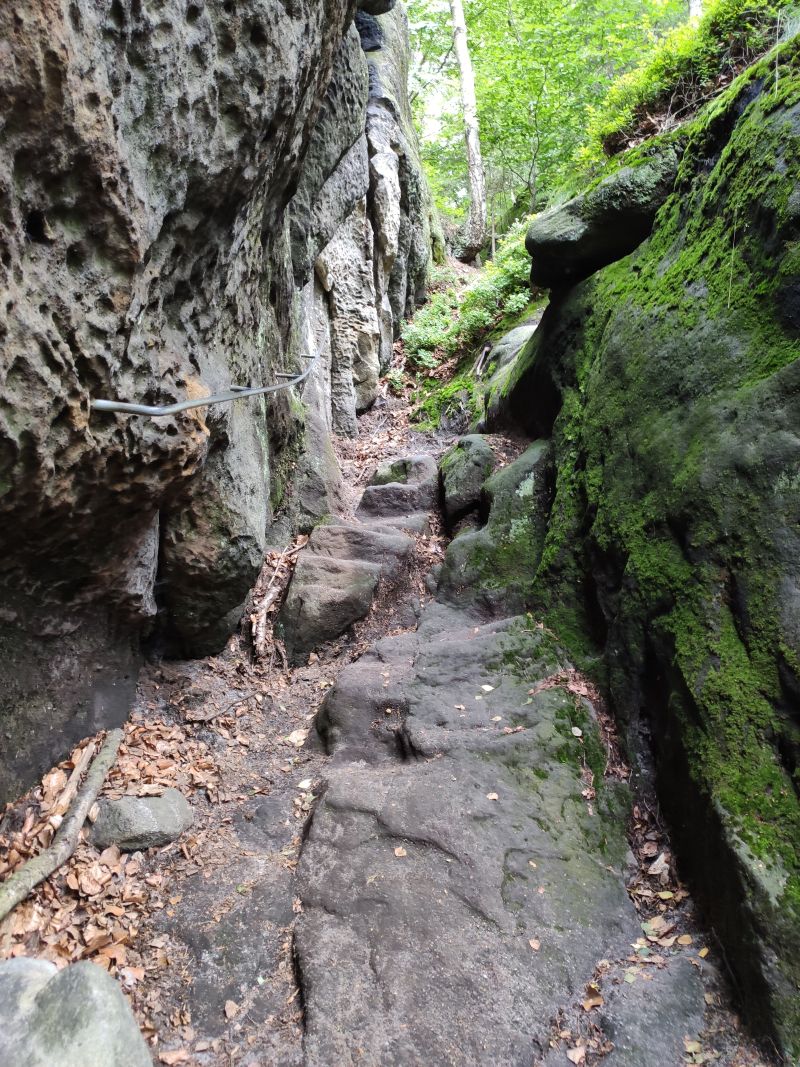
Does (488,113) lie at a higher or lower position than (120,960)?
higher

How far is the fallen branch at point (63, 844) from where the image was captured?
3287mm

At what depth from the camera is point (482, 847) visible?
3.76m

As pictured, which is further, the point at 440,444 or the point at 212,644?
the point at 440,444

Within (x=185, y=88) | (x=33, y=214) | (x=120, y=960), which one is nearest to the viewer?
(x=33, y=214)

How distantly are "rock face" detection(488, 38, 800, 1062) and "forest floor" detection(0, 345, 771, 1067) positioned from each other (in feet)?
1.09

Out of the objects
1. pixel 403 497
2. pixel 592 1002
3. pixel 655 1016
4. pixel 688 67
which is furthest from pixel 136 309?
pixel 688 67

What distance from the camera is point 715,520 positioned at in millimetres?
4066

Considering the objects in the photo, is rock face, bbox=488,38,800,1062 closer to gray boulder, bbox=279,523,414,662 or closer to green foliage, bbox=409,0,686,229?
gray boulder, bbox=279,523,414,662

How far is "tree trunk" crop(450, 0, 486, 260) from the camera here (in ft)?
57.7

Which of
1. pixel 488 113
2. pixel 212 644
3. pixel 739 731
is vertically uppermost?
pixel 488 113

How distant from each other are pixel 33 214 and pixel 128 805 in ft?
12.2

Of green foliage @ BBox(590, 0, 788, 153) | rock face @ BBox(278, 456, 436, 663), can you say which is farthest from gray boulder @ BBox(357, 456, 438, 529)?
green foliage @ BBox(590, 0, 788, 153)

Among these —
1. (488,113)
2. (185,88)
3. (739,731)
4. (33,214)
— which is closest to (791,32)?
(185,88)

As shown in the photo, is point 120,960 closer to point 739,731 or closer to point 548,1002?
point 548,1002
